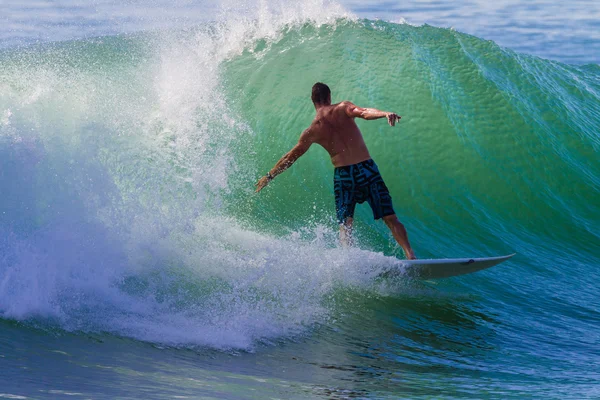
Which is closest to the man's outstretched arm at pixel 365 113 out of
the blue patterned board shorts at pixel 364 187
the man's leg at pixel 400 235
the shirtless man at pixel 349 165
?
the shirtless man at pixel 349 165

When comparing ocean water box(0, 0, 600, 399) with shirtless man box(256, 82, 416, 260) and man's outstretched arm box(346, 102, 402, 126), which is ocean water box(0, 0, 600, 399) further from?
man's outstretched arm box(346, 102, 402, 126)

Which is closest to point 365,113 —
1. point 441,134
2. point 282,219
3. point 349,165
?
point 349,165

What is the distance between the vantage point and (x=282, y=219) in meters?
7.67

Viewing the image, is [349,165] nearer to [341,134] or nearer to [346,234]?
[341,134]

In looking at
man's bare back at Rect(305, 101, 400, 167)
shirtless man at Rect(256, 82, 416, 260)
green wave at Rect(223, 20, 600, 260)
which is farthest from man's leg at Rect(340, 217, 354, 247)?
green wave at Rect(223, 20, 600, 260)

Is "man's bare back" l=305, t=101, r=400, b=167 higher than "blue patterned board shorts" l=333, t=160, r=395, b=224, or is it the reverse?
"man's bare back" l=305, t=101, r=400, b=167

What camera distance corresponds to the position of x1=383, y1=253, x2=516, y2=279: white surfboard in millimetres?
5566

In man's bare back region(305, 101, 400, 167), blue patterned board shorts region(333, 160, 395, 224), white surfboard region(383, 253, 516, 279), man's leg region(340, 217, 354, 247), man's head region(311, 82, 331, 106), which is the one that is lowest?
white surfboard region(383, 253, 516, 279)

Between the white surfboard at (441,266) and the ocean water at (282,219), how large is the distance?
0.11 metres

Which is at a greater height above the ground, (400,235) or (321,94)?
(321,94)

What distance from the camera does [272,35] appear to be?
1040 cm

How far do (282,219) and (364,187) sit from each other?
205 cm

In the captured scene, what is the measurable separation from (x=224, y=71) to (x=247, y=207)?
111 inches

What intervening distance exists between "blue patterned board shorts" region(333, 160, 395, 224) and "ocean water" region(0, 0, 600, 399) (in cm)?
35
